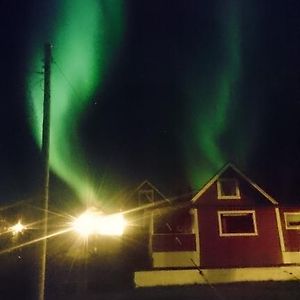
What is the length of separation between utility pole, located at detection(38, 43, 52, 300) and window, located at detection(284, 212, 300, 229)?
1964 centimetres

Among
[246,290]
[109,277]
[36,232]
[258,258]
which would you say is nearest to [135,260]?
[109,277]

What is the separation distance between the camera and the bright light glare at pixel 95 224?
47.8 feet

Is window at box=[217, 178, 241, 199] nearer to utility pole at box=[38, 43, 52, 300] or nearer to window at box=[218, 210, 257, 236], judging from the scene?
window at box=[218, 210, 257, 236]

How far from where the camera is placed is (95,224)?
47.9 ft

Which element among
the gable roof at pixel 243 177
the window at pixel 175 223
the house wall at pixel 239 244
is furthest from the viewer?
the window at pixel 175 223

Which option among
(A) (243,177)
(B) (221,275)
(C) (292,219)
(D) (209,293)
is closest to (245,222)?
(C) (292,219)

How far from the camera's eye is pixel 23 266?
89.0 ft

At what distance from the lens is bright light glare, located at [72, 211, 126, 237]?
574 inches

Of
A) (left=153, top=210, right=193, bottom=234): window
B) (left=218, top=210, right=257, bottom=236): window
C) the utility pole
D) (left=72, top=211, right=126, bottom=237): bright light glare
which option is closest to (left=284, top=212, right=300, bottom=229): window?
(left=218, top=210, right=257, bottom=236): window

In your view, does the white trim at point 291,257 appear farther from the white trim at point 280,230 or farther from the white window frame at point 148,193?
the white window frame at point 148,193

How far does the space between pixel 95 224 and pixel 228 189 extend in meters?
14.2

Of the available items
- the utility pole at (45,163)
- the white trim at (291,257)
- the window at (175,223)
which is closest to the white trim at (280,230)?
the white trim at (291,257)

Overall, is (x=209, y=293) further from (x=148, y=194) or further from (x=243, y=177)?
(x=148, y=194)

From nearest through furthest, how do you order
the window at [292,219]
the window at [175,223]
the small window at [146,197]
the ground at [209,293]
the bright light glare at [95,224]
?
the bright light glare at [95,224] < the ground at [209,293] < the window at [292,219] < the window at [175,223] < the small window at [146,197]
